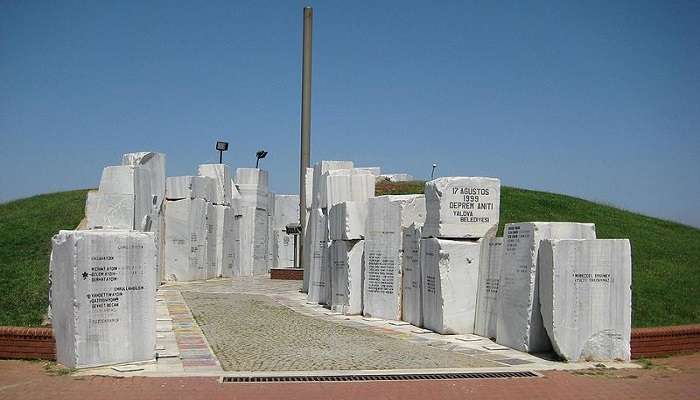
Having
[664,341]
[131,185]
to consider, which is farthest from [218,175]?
[664,341]

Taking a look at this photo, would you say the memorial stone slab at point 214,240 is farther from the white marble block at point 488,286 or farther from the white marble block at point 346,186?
the white marble block at point 488,286

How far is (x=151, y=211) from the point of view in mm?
21875

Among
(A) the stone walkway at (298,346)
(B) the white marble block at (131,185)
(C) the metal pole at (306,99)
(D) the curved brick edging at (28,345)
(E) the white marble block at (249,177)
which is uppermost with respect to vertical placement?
(C) the metal pole at (306,99)

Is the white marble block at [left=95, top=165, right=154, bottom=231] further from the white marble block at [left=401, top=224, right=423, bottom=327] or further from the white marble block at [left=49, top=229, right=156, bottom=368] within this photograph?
the white marble block at [left=49, top=229, right=156, bottom=368]

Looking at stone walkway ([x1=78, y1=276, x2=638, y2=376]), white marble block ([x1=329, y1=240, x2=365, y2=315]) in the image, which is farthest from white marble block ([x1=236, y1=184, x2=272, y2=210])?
white marble block ([x1=329, y1=240, x2=365, y2=315])

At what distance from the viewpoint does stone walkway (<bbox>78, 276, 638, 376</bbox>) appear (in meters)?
9.82

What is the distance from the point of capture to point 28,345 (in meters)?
9.99

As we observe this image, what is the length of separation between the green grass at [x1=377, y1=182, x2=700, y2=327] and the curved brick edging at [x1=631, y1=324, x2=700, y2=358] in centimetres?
330

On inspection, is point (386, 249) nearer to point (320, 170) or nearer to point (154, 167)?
point (320, 170)

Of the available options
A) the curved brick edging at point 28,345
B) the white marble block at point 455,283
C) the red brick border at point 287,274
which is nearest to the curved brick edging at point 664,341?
the white marble block at point 455,283

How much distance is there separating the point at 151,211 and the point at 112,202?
3.43 meters

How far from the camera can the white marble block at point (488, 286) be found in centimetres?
1266

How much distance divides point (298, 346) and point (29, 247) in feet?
52.4

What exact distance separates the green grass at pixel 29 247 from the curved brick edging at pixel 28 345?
400cm
